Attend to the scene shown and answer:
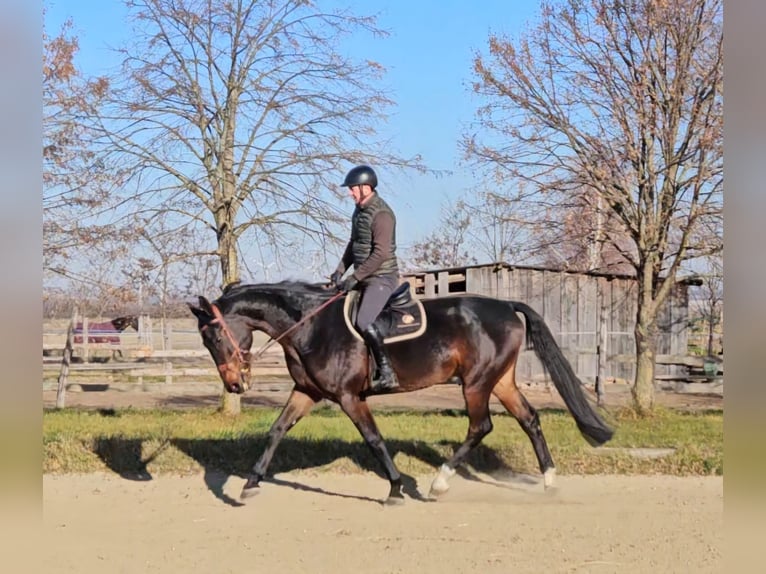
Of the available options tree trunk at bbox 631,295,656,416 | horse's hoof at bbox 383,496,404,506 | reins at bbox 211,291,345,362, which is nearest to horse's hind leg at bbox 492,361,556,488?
horse's hoof at bbox 383,496,404,506

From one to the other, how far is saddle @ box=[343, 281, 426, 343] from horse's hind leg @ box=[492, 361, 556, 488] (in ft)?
3.74

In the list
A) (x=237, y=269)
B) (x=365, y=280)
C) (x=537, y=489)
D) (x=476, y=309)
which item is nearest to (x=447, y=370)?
(x=476, y=309)

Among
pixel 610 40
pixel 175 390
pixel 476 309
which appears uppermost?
pixel 610 40

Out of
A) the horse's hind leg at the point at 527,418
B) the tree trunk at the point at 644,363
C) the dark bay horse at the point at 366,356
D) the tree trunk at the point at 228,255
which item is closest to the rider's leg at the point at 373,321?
the dark bay horse at the point at 366,356

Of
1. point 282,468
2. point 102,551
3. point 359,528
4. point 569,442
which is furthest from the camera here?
point 569,442

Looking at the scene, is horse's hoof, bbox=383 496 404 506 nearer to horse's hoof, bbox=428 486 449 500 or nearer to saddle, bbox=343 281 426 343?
horse's hoof, bbox=428 486 449 500

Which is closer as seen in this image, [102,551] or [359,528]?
[102,551]

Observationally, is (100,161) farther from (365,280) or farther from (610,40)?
(610,40)

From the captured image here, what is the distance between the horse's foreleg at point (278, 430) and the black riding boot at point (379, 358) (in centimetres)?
76

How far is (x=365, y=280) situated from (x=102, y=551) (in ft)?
10.6

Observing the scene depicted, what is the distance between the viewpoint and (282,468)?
29.6 feet

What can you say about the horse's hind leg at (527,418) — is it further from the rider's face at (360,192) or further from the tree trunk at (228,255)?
the tree trunk at (228,255)

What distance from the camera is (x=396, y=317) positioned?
735 cm

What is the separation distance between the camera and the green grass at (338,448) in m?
8.92
